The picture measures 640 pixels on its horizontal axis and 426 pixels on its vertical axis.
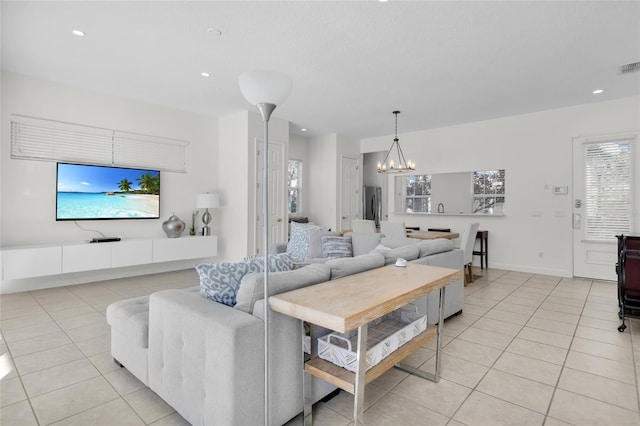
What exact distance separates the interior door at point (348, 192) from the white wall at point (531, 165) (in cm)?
211

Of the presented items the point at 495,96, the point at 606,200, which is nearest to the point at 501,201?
the point at 606,200

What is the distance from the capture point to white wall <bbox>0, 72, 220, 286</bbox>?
164 inches

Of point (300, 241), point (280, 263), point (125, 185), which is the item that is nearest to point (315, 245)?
point (300, 241)

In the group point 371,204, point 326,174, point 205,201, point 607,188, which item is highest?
point 326,174

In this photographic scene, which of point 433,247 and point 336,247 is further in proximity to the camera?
point 336,247

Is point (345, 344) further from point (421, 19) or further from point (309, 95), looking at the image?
point (309, 95)

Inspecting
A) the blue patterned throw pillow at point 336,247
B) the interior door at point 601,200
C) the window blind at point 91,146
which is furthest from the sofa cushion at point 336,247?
the interior door at point 601,200

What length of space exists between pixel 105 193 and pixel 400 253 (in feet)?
14.2

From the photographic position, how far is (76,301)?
393 centimetres

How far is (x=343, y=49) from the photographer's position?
11.3 feet

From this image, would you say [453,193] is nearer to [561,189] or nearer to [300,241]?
[561,189]

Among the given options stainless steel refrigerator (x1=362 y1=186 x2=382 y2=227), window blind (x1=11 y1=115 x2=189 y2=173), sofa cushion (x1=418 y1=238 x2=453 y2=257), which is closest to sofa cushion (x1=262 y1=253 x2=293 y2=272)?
sofa cushion (x1=418 y1=238 x2=453 y2=257)

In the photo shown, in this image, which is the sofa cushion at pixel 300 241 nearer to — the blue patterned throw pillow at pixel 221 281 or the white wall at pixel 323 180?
the blue patterned throw pillow at pixel 221 281

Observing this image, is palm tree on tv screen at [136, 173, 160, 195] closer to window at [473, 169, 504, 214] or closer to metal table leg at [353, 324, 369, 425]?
metal table leg at [353, 324, 369, 425]
